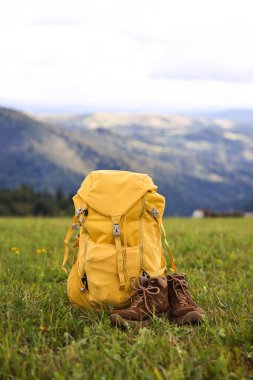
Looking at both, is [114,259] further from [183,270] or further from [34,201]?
[34,201]

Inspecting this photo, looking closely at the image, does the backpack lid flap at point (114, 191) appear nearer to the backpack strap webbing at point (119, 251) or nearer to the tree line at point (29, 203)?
the backpack strap webbing at point (119, 251)

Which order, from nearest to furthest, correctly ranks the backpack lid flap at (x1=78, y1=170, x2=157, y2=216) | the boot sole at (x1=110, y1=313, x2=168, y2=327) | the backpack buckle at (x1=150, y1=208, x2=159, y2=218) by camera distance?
the boot sole at (x1=110, y1=313, x2=168, y2=327) < the backpack lid flap at (x1=78, y1=170, x2=157, y2=216) < the backpack buckle at (x1=150, y1=208, x2=159, y2=218)

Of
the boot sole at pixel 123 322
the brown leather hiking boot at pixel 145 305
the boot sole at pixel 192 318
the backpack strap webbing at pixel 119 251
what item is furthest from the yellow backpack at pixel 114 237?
the boot sole at pixel 192 318

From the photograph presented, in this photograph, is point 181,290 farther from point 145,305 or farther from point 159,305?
point 145,305

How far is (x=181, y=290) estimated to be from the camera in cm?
468

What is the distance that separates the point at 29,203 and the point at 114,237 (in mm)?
86051

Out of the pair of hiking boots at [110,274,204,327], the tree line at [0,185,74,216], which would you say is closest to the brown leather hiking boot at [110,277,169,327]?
the pair of hiking boots at [110,274,204,327]

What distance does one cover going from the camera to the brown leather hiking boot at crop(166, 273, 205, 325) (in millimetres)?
4230

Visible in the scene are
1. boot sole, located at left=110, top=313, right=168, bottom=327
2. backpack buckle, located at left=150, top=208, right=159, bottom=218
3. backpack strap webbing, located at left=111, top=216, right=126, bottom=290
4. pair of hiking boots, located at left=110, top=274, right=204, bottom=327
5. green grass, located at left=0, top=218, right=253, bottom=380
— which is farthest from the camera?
backpack buckle, located at left=150, top=208, right=159, bottom=218

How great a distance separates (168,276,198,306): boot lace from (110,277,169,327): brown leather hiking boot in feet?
0.45

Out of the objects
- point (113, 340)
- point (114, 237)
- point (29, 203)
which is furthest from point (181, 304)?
point (29, 203)

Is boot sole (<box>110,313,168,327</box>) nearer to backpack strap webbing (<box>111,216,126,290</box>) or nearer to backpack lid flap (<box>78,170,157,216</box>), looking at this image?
backpack strap webbing (<box>111,216,126,290</box>)

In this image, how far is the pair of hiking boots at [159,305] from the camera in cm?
418

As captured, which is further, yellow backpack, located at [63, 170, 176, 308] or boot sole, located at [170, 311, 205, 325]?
yellow backpack, located at [63, 170, 176, 308]
